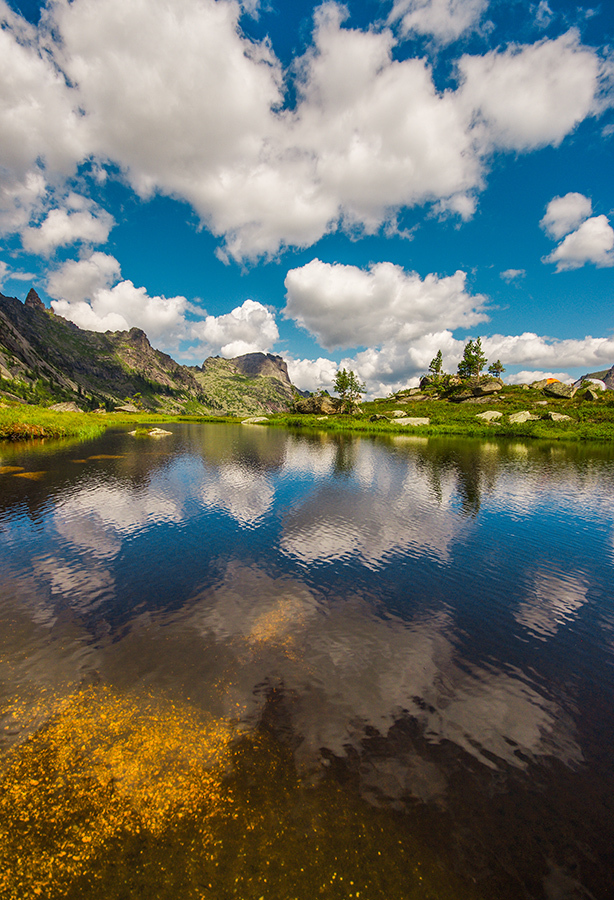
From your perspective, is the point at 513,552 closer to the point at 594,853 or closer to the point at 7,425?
the point at 594,853

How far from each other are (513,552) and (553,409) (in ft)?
461

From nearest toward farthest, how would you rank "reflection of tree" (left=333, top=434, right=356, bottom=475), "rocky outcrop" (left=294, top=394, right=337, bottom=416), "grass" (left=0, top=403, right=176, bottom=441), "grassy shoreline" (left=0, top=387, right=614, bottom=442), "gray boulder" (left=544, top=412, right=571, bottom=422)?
"reflection of tree" (left=333, top=434, right=356, bottom=475) < "grass" (left=0, top=403, right=176, bottom=441) < "grassy shoreline" (left=0, top=387, right=614, bottom=442) < "gray boulder" (left=544, top=412, right=571, bottom=422) < "rocky outcrop" (left=294, top=394, right=337, bottom=416)

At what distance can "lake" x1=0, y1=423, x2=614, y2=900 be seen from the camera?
7711mm

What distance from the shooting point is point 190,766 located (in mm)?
9664

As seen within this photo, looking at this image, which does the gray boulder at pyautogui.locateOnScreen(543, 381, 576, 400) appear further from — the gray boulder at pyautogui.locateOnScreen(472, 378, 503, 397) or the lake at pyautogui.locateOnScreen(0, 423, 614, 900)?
the lake at pyautogui.locateOnScreen(0, 423, 614, 900)

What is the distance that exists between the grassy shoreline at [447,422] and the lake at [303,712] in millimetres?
70150

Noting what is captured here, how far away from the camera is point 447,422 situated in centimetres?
13662

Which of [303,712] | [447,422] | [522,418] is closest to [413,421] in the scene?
[447,422]

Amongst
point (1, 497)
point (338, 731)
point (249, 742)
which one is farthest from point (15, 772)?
point (1, 497)

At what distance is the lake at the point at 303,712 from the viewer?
7.71 m

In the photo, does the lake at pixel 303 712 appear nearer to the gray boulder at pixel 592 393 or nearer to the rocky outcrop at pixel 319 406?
the gray boulder at pixel 592 393

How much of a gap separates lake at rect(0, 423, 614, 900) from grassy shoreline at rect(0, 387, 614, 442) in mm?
70150

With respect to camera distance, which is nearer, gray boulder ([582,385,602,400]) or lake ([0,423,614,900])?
lake ([0,423,614,900])

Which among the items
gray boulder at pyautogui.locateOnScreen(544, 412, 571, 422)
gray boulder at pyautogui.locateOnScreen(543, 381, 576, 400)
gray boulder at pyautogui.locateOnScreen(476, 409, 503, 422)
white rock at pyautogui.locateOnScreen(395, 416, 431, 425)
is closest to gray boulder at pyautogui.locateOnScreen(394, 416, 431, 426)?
white rock at pyautogui.locateOnScreen(395, 416, 431, 425)
